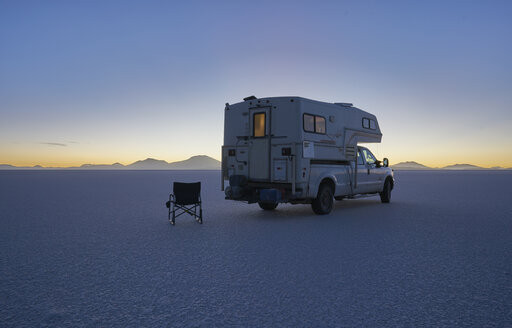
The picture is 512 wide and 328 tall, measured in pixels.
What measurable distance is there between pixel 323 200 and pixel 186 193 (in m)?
4.15

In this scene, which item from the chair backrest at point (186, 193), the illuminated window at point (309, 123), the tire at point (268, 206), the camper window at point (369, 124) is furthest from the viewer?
the camper window at point (369, 124)

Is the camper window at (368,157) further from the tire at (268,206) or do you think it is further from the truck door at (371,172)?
the tire at (268,206)

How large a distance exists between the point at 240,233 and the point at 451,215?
6.83 m

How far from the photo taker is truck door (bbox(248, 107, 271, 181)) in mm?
10852

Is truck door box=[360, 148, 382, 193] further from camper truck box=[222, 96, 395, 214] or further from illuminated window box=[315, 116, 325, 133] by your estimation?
illuminated window box=[315, 116, 325, 133]

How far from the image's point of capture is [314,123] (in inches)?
424

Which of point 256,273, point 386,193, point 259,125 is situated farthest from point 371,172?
point 256,273

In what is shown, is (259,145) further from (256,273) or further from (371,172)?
(256,273)

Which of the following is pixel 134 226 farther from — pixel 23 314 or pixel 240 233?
pixel 23 314

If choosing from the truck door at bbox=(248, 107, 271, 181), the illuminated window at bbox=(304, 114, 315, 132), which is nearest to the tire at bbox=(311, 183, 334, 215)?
the truck door at bbox=(248, 107, 271, 181)

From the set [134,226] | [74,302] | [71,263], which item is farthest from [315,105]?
[74,302]

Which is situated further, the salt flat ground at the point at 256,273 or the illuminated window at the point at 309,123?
the illuminated window at the point at 309,123

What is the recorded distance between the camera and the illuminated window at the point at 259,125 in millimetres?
11016

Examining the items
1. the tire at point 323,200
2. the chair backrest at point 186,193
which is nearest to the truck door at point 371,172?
the tire at point 323,200
